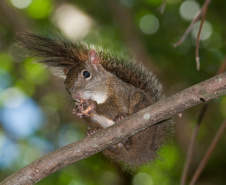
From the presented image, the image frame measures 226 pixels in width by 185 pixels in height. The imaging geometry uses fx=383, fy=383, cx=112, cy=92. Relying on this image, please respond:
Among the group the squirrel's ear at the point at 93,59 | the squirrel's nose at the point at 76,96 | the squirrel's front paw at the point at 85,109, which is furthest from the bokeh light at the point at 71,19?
the squirrel's front paw at the point at 85,109

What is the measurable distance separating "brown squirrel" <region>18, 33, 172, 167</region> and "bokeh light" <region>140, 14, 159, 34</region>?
145 inches

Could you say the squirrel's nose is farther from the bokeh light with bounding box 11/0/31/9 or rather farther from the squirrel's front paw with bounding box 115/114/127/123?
the bokeh light with bounding box 11/0/31/9

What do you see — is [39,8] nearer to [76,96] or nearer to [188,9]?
[188,9]

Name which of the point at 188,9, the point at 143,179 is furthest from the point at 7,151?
the point at 188,9

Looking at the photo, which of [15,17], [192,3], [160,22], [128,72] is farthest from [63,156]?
[192,3]

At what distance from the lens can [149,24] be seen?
8.14 m

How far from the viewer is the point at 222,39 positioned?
772 centimetres

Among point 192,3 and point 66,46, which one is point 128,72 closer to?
point 66,46

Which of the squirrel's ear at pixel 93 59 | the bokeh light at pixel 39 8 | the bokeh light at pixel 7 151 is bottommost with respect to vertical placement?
the squirrel's ear at pixel 93 59

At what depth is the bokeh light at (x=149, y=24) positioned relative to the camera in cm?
790

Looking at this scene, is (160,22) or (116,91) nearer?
(116,91)

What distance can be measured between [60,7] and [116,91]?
2671 millimetres

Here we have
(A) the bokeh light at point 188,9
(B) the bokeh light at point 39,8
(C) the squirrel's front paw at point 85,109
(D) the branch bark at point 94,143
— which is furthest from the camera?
(B) the bokeh light at point 39,8

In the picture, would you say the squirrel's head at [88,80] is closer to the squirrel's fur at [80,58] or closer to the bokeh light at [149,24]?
the squirrel's fur at [80,58]
